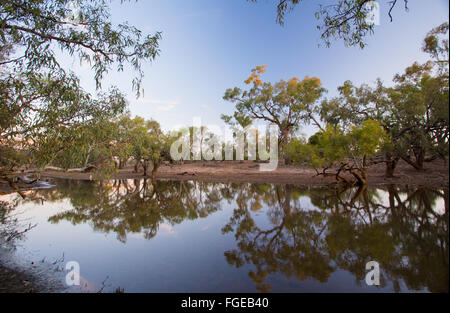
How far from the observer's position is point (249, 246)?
6.83m

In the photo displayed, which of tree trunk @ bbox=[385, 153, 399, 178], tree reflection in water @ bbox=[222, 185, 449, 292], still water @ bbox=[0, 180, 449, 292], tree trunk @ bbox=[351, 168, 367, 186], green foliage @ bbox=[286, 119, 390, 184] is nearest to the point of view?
still water @ bbox=[0, 180, 449, 292]

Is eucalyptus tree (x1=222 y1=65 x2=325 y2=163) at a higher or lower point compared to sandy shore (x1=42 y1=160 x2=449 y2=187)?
higher

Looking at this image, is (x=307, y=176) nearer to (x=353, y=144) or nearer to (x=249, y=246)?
(x=353, y=144)

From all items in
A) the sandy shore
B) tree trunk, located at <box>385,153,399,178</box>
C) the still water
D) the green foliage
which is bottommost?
the still water

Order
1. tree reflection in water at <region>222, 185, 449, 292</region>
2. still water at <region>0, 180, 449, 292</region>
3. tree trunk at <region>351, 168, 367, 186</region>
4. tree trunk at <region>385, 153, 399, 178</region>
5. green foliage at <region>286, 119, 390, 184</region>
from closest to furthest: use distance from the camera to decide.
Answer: still water at <region>0, 180, 449, 292</region> → tree reflection in water at <region>222, 185, 449, 292</region> → green foliage at <region>286, 119, 390, 184</region> → tree trunk at <region>351, 168, 367, 186</region> → tree trunk at <region>385, 153, 399, 178</region>

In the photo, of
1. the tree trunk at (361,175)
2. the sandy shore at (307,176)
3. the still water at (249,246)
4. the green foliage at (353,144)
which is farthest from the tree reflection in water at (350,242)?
the tree trunk at (361,175)

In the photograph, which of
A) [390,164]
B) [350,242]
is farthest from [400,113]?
[350,242]

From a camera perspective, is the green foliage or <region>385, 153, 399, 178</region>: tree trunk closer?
the green foliage

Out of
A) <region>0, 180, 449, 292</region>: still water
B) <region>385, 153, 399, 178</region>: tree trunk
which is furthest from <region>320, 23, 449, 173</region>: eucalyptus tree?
<region>0, 180, 449, 292</region>: still water

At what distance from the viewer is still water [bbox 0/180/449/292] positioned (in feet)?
15.4

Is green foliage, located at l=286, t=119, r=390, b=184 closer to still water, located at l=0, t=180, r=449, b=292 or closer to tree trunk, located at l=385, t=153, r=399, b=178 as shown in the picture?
tree trunk, located at l=385, t=153, r=399, b=178
